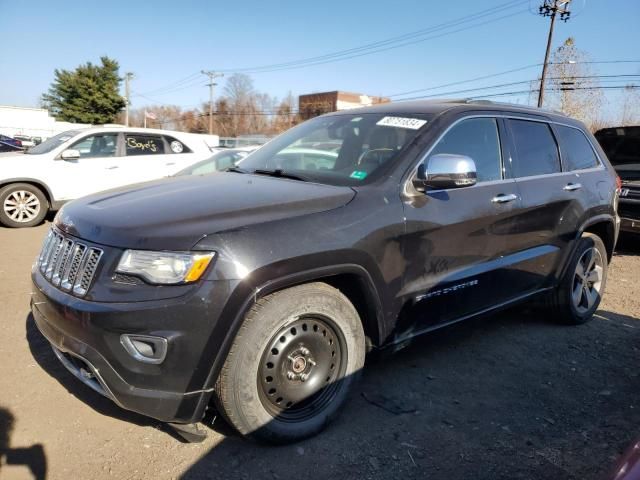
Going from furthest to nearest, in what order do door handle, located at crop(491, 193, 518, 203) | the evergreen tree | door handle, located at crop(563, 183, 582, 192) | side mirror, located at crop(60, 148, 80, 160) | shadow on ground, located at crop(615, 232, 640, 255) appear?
the evergreen tree → side mirror, located at crop(60, 148, 80, 160) → shadow on ground, located at crop(615, 232, 640, 255) → door handle, located at crop(563, 183, 582, 192) → door handle, located at crop(491, 193, 518, 203)

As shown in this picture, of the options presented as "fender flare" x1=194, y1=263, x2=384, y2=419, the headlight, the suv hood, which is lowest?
"fender flare" x1=194, y1=263, x2=384, y2=419

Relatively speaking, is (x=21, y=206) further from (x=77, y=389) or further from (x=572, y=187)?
(x=572, y=187)

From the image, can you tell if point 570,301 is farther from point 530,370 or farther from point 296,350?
point 296,350

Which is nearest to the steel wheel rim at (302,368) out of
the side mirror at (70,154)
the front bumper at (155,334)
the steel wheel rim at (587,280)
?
the front bumper at (155,334)

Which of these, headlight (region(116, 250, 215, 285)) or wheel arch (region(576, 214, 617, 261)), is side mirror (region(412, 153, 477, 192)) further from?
wheel arch (region(576, 214, 617, 261))

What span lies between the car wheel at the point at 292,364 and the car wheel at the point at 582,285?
246 centimetres

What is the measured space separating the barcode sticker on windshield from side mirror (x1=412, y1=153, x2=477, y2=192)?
386 mm

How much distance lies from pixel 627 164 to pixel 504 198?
570cm

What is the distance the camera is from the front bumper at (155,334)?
2086 millimetres

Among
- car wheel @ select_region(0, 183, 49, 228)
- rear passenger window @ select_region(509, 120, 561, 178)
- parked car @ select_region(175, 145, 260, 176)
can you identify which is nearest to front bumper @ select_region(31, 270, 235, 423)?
rear passenger window @ select_region(509, 120, 561, 178)

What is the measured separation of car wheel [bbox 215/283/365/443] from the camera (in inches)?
90.9

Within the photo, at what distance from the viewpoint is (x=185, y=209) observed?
2408 millimetres

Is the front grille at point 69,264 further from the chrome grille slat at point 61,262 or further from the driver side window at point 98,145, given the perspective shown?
the driver side window at point 98,145

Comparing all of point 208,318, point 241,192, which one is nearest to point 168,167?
point 241,192
